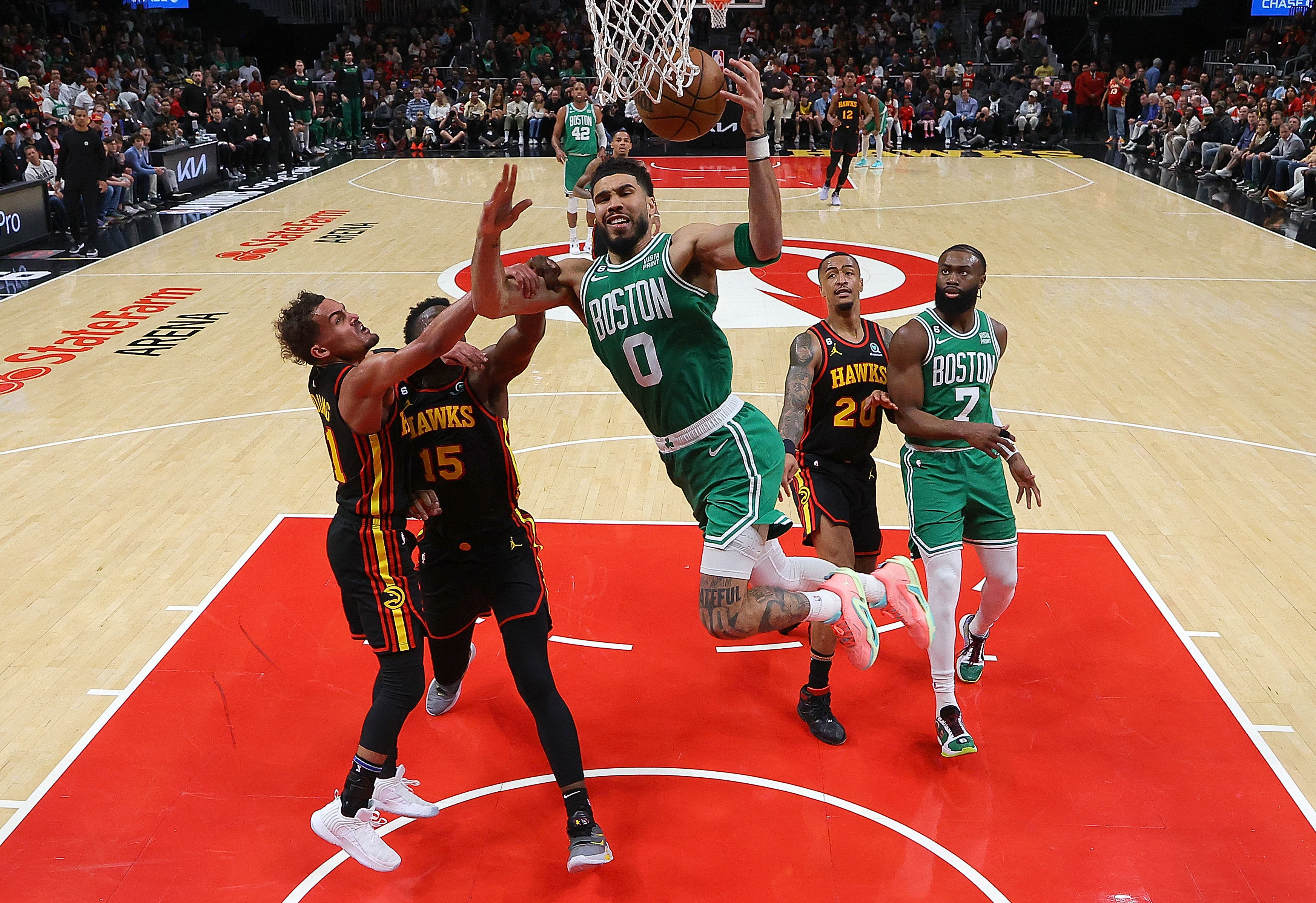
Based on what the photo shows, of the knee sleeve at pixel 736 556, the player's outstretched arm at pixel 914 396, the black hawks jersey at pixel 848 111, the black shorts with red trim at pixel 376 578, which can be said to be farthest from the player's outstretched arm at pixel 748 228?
the black hawks jersey at pixel 848 111

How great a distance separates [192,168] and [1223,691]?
18.4m

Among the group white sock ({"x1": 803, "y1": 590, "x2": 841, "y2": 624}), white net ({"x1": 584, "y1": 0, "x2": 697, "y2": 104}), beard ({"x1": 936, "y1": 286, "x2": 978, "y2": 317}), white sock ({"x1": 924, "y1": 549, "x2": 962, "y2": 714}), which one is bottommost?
white sock ({"x1": 924, "y1": 549, "x2": 962, "y2": 714})

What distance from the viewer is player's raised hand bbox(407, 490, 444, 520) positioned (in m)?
3.95

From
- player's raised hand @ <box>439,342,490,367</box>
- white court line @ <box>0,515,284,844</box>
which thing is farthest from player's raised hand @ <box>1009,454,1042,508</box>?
white court line @ <box>0,515,284,844</box>

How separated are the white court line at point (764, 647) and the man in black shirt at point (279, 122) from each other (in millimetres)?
17393

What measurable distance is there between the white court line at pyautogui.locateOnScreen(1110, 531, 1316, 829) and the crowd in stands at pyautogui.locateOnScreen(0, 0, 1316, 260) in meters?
13.2

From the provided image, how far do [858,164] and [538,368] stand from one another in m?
14.4

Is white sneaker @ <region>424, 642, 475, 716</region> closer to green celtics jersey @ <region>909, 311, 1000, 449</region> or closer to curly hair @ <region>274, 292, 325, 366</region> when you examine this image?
curly hair @ <region>274, 292, 325, 366</region>

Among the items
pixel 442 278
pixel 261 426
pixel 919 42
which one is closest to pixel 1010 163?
pixel 919 42

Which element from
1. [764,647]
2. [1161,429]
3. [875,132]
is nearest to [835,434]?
[764,647]

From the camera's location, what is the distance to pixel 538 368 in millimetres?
9719

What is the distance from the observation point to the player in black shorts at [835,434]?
4660 mm

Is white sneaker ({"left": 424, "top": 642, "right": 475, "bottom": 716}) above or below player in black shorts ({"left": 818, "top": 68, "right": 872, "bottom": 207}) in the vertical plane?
below

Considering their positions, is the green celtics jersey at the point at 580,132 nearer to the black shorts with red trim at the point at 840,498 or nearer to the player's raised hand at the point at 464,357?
the black shorts with red trim at the point at 840,498
